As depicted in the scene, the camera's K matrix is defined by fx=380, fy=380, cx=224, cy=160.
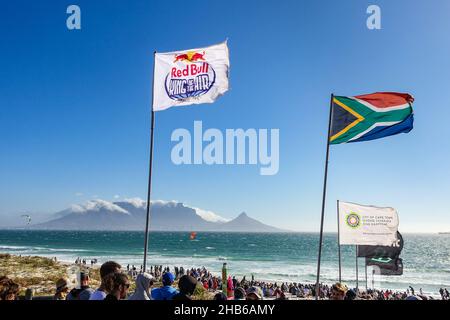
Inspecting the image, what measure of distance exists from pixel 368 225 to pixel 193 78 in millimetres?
11729

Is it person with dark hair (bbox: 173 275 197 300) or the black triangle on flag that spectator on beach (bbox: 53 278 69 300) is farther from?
the black triangle on flag

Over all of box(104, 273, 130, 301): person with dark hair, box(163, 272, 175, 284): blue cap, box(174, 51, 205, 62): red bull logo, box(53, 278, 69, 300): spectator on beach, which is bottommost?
box(53, 278, 69, 300): spectator on beach

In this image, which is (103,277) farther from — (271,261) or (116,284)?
(271,261)

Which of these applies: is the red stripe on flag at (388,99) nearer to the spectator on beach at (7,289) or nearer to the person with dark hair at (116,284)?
the person with dark hair at (116,284)

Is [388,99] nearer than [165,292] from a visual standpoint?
No

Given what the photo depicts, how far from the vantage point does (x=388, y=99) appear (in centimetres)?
1276

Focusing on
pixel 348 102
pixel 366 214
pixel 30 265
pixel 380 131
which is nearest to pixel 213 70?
pixel 348 102

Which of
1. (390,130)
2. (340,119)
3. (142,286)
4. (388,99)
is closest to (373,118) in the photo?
(390,130)

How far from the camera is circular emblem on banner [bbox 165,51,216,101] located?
38.9ft

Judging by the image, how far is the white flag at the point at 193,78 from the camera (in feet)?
38.9

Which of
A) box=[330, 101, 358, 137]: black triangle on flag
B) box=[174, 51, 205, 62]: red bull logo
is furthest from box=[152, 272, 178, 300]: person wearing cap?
box=[330, 101, 358, 137]: black triangle on flag

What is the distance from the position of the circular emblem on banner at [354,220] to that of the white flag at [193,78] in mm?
10471
